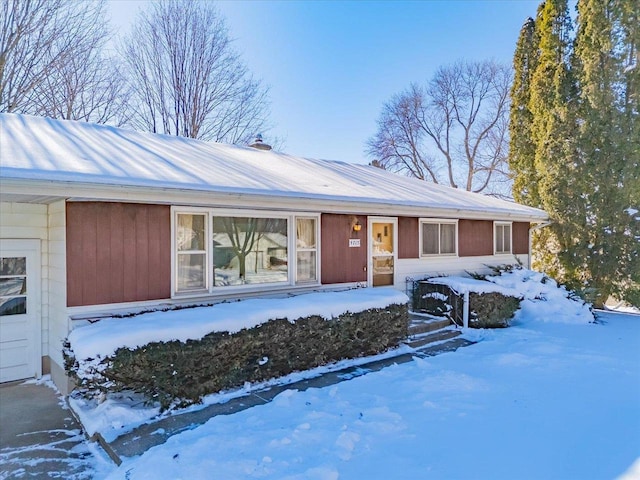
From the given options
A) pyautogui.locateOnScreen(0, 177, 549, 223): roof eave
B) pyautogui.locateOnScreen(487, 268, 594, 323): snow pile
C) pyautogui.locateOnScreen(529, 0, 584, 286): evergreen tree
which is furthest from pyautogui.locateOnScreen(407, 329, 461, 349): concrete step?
pyautogui.locateOnScreen(529, 0, 584, 286): evergreen tree

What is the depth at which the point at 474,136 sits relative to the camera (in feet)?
80.7

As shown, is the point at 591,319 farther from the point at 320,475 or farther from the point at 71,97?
the point at 71,97

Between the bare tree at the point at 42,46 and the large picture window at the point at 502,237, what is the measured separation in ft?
50.6

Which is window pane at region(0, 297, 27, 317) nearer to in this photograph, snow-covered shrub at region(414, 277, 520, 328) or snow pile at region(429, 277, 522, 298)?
snow-covered shrub at region(414, 277, 520, 328)

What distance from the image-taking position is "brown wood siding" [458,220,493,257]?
10.1 meters

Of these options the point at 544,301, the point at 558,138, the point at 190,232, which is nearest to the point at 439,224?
the point at 544,301

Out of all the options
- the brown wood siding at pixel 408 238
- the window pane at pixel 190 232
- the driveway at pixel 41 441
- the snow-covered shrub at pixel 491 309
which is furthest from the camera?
the brown wood siding at pixel 408 238

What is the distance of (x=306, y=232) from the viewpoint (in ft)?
24.4

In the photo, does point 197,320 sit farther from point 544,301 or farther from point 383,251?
point 544,301

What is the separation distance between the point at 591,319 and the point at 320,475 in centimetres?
920

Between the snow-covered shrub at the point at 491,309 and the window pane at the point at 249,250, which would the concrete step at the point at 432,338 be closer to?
the snow-covered shrub at the point at 491,309

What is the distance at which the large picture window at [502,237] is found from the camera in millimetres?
11148

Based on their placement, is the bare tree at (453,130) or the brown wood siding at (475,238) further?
the bare tree at (453,130)

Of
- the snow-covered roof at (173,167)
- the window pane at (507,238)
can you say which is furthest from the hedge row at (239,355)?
the window pane at (507,238)
